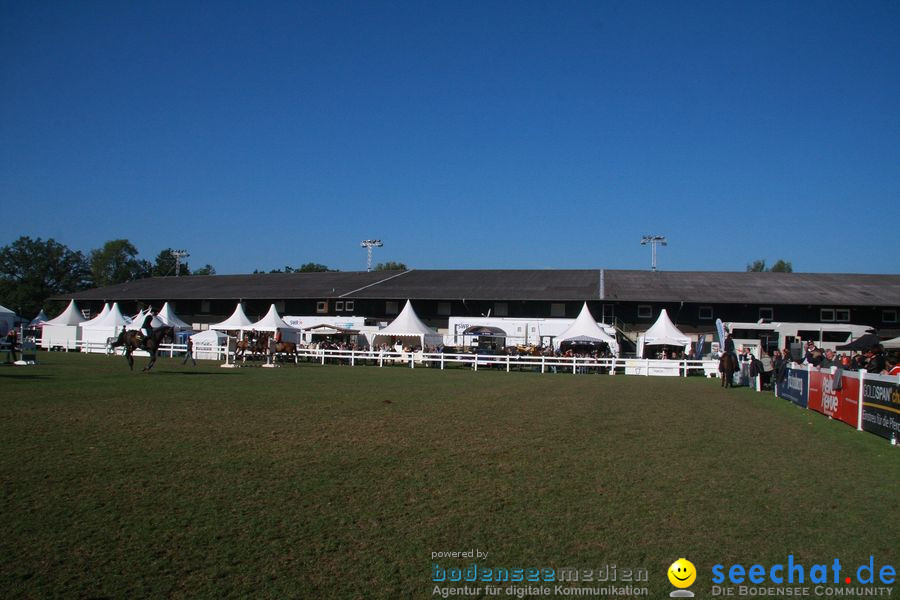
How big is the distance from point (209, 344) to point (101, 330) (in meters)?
10.1

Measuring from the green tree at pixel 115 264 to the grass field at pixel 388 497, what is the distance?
98.5 m

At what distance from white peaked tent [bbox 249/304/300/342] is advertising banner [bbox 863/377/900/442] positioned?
114 feet

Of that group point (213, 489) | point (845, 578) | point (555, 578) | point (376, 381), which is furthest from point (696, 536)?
point (376, 381)

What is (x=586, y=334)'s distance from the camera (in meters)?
39.4

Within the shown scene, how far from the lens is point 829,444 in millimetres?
12508

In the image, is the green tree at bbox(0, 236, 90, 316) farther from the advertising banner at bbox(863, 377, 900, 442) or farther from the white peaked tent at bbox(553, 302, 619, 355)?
the advertising banner at bbox(863, 377, 900, 442)

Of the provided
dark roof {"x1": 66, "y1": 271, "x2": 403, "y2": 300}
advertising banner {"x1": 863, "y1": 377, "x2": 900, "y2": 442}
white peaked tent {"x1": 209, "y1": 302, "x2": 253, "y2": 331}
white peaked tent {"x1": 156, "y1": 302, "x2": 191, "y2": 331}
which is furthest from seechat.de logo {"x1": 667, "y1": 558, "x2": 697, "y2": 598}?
dark roof {"x1": 66, "y1": 271, "x2": 403, "y2": 300}

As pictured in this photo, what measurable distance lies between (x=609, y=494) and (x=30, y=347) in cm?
3135

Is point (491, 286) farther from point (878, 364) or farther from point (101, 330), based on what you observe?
point (878, 364)

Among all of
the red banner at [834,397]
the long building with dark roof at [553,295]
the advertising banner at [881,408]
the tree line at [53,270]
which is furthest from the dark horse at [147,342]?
the tree line at [53,270]

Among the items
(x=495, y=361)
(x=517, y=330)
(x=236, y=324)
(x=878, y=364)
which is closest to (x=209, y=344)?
(x=236, y=324)

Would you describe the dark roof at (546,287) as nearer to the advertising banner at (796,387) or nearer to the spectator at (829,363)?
the spectator at (829,363)

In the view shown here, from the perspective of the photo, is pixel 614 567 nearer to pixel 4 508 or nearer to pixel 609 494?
pixel 609 494

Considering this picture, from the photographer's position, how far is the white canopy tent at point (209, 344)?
44.1m
